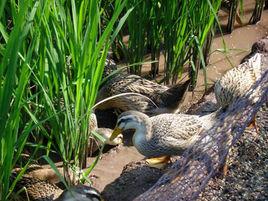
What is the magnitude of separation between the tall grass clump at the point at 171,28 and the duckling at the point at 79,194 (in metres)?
1.63

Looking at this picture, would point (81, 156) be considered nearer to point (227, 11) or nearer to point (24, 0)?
point (24, 0)

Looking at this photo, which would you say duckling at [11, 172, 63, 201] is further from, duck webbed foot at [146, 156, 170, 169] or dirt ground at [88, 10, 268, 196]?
duck webbed foot at [146, 156, 170, 169]

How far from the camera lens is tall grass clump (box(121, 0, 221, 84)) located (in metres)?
5.02

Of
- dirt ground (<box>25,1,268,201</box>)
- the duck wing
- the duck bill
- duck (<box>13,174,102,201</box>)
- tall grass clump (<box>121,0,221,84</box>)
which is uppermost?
tall grass clump (<box>121,0,221,84</box>)

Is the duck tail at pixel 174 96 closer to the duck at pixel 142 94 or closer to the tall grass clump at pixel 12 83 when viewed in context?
the duck at pixel 142 94

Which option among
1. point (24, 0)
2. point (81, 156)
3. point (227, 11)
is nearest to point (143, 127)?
point (81, 156)

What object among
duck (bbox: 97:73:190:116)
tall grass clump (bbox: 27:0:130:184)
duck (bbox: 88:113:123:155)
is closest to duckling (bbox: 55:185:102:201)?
tall grass clump (bbox: 27:0:130:184)

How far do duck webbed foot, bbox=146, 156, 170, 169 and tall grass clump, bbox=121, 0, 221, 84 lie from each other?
2.99 feet

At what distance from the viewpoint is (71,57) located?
3.77 meters

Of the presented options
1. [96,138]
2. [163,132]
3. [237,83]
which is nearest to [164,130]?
[163,132]

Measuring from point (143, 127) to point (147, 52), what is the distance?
53.6 inches

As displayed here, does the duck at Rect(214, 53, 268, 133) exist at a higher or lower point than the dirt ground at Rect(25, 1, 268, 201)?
higher

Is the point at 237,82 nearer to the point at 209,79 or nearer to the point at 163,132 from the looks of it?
the point at 163,132

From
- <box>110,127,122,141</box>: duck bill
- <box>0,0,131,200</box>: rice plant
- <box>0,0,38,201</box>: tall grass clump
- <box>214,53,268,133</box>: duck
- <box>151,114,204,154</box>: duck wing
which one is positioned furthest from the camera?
<box>214,53,268,133</box>: duck
